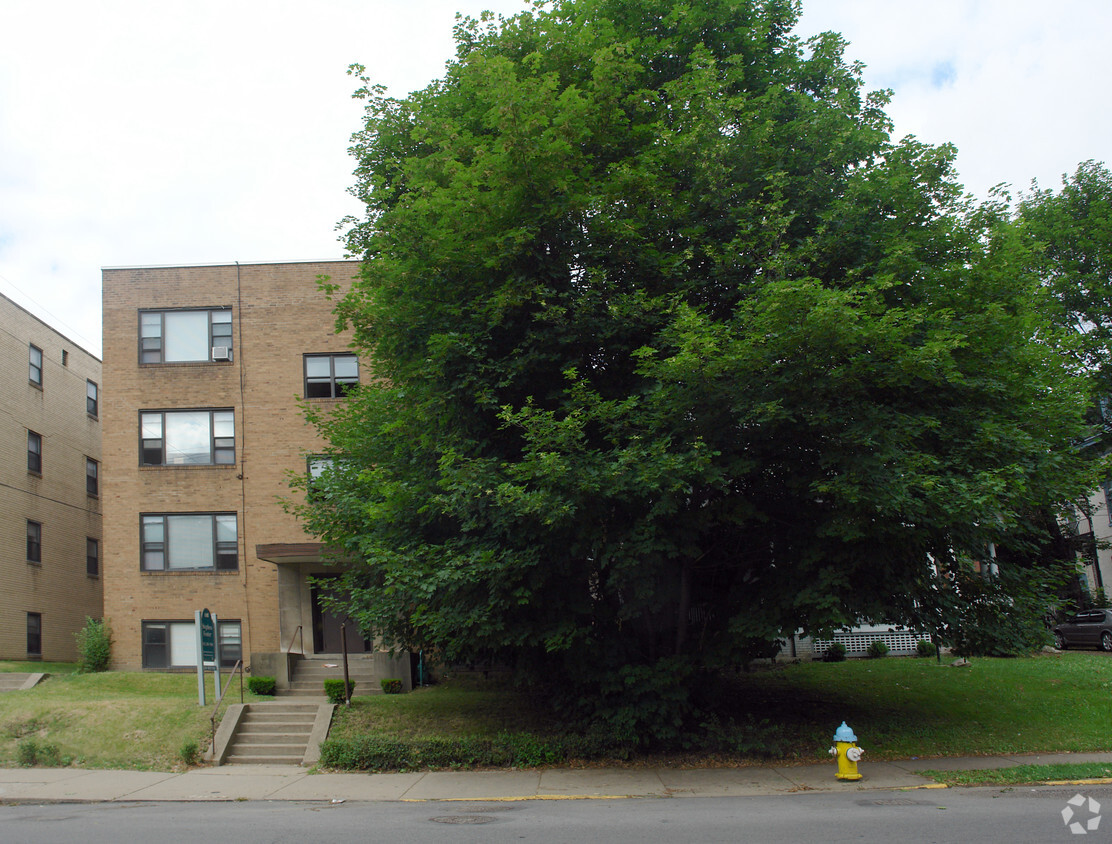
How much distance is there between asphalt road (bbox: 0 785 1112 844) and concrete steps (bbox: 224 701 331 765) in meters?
2.92

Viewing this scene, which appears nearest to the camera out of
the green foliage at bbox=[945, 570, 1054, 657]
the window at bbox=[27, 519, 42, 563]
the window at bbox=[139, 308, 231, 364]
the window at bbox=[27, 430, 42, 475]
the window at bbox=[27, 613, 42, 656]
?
the green foliage at bbox=[945, 570, 1054, 657]

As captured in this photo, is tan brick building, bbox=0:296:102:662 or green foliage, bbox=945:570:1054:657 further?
tan brick building, bbox=0:296:102:662

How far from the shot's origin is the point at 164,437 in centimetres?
2334

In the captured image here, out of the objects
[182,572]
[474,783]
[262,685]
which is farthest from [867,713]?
[182,572]

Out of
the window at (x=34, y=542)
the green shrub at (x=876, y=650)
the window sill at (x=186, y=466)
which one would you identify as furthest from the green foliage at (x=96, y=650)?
the green shrub at (x=876, y=650)

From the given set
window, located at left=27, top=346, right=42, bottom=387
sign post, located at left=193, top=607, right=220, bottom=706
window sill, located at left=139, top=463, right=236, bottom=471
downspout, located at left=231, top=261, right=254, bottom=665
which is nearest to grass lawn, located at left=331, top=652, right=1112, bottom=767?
sign post, located at left=193, top=607, right=220, bottom=706

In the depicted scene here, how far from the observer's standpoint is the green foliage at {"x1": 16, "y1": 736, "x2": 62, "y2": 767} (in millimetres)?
13211

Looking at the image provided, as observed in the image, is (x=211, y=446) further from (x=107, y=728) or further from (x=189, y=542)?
(x=107, y=728)

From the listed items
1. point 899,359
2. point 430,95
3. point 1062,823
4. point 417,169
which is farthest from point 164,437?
point 1062,823

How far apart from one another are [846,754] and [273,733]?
30.5 ft

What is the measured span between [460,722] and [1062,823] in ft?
31.6

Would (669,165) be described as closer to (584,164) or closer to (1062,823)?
(584,164)

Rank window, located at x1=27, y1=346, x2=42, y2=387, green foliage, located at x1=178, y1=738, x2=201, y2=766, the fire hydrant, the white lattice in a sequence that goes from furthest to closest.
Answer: window, located at x1=27, y1=346, x2=42, y2=387
the white lattice
green foliage, located at x1=178, y1=738, x2=201, y2=766
the fire hydrant

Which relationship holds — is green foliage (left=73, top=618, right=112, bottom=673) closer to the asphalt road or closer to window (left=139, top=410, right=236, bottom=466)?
window (left=139, top=410, right=236, bottom=466)
